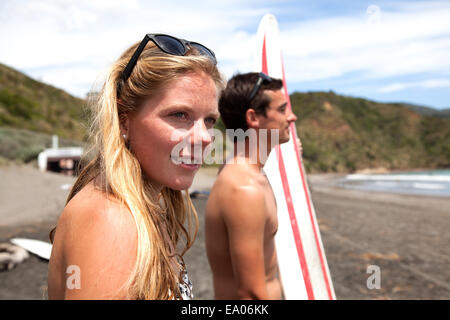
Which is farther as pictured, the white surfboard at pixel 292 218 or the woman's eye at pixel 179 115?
the white surfboard at pixel 292 218

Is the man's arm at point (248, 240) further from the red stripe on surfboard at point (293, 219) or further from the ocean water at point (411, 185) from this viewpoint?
the ocean water at point (411, 185)

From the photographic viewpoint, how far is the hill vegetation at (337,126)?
133 ft

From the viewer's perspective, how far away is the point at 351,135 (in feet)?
217

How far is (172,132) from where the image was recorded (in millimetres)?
965

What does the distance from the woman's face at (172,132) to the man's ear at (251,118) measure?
125 cm

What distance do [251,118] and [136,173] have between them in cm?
138

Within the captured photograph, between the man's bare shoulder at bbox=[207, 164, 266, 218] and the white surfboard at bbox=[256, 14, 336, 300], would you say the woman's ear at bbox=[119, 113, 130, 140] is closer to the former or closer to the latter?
the man's bare shoulder at bbox=[207, 164, 266, 218]

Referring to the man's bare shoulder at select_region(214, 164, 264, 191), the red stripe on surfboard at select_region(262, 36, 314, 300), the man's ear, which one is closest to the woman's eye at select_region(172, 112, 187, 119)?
the man's bare shoulder at select_region(214, 164, 264, 191)

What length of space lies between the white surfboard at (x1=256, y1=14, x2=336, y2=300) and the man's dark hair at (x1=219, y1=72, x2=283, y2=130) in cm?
81

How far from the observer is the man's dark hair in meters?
2.28

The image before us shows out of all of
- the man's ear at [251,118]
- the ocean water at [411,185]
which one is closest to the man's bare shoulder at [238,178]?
the man's ear at [251,118]

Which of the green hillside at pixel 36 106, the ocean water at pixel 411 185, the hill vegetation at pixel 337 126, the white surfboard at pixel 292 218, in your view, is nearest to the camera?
the white surfboard at pixel 292 218

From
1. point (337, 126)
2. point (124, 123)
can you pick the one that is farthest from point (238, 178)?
point (337, 126)

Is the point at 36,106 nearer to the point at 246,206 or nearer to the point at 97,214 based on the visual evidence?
the point at 246,206
